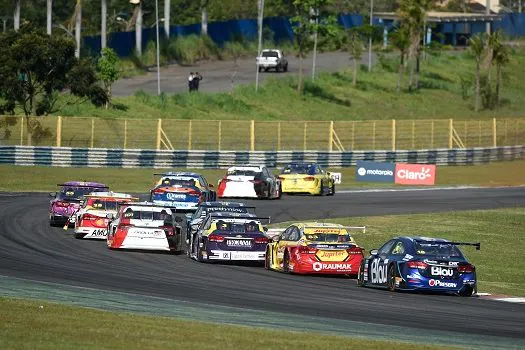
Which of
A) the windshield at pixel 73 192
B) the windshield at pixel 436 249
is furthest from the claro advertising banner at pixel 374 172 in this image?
the windshield at pixel 436 249

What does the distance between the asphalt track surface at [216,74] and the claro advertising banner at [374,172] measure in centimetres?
2228

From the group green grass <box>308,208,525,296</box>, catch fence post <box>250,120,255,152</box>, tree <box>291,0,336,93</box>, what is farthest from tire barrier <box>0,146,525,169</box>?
tree <box>291,0,336,93</box>

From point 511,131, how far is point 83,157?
34354 mm

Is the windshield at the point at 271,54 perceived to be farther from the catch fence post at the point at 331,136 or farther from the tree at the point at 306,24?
the catch fence post at the point at 331,136

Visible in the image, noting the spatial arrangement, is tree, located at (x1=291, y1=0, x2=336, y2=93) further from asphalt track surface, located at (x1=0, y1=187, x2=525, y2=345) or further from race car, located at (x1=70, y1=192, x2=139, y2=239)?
race car, located at (x1=70, y1=192, x2=139, y2=239)

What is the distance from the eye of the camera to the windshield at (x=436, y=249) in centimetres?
2786

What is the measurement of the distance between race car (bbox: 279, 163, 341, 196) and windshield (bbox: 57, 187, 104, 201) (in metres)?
15.1

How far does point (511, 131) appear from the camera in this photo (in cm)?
8619

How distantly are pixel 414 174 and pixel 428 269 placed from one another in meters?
40.4

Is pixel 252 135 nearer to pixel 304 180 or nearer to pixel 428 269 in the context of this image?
pixel 304 180

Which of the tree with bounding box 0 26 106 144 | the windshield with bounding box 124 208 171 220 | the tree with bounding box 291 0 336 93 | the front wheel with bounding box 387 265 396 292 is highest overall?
the tree with bounding box 291 0 336 93

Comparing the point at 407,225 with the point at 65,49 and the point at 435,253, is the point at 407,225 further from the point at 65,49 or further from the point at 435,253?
the point at 65,49

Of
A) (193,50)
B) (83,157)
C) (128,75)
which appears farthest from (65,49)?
(193,50)

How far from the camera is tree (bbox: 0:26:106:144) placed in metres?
68.8
